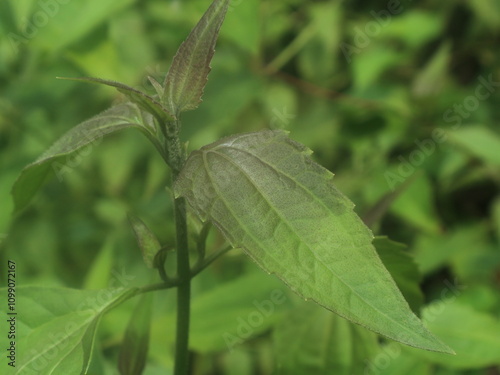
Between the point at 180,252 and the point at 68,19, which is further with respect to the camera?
the point at 68,19

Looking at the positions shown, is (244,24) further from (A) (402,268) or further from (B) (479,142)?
(A) (402,268)

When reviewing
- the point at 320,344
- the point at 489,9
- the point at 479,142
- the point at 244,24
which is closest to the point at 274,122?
the point at 244,24

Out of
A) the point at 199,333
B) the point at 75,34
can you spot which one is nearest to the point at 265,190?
the point at 199,333

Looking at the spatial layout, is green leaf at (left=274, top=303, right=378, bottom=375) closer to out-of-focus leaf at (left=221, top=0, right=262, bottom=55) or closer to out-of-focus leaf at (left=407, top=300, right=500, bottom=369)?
out-of-focus leaf at (left=407, top=300, right=500, bottom=369)

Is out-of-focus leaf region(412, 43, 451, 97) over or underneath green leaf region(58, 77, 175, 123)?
underneath

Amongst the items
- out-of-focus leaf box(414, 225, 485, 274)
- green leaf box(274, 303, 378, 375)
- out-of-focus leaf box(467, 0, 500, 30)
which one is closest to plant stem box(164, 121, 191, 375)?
green leaf box(274, 303, 378, 375)

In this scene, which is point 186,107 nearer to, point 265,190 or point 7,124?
point 265,190

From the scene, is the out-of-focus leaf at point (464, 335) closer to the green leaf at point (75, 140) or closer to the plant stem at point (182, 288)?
the plant stem at point (182, 288)
